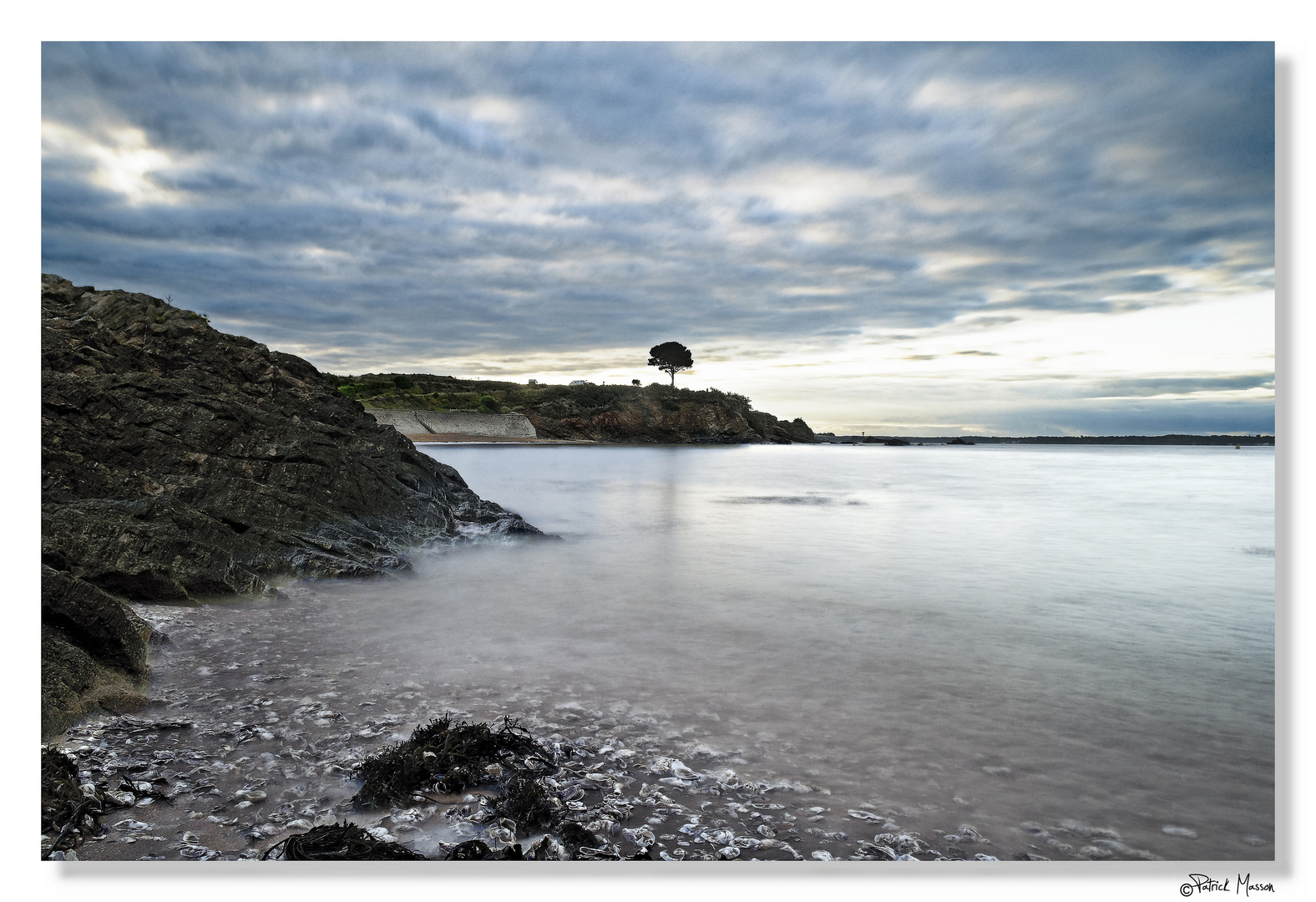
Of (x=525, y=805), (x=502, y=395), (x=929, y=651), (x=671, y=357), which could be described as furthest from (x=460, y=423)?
(x=525, y=805)

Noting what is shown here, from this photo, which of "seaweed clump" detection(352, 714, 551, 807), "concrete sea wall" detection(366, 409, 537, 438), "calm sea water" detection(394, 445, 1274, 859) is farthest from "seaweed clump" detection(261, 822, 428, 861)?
"concrete sea wall" detection(366, 409, 537, 438)

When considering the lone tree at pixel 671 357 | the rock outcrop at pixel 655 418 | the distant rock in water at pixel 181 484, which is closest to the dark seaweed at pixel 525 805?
the distant rock in water at pixel 181 484

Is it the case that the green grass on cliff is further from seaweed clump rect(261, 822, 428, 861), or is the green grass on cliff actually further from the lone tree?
seaweed clump rect(261, 822, 428, 861)

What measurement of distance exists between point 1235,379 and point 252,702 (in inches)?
253

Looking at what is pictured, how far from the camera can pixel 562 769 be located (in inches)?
121

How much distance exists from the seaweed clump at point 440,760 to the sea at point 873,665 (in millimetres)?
384

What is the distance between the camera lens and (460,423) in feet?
196

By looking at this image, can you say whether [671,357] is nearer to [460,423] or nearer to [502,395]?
[502,395]

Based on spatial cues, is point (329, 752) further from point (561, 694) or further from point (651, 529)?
point (651, 529)

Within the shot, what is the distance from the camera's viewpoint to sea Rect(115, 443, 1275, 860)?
3.01m

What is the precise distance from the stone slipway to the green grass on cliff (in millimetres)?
1416

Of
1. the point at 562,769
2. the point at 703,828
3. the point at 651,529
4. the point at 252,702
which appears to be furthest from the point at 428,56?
the point at 651,529

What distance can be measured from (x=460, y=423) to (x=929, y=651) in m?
58.1

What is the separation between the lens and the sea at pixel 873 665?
301cm
